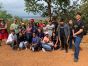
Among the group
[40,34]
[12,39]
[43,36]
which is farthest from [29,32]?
[12,39]

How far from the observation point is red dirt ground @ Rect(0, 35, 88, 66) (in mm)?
12508

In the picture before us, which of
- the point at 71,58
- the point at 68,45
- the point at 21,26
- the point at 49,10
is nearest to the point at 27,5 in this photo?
the point at 49,10

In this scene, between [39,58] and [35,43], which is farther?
[35,43]

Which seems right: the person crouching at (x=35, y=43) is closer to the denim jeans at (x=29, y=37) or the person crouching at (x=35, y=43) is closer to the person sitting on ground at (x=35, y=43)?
the person sitting on ground at (x=35, y=43)

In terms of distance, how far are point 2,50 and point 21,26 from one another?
1.48 meters

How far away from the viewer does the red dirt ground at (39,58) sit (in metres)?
12.5

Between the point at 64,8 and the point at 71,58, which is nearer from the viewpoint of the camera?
the point at 71,58

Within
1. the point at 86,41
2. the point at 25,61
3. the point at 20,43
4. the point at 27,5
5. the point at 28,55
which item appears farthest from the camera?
the point at 27,5

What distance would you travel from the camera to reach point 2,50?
51.1 ft

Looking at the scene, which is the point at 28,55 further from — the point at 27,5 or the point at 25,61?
the point at 27,5

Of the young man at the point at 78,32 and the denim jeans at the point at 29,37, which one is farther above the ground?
the young man at the point at 78,32

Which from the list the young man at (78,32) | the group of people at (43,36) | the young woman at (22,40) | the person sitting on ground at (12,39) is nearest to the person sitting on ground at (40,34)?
the group of people at (43,36)

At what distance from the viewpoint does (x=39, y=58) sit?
Answer: 13.6m

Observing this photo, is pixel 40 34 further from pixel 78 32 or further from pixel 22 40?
pixel 78 32
